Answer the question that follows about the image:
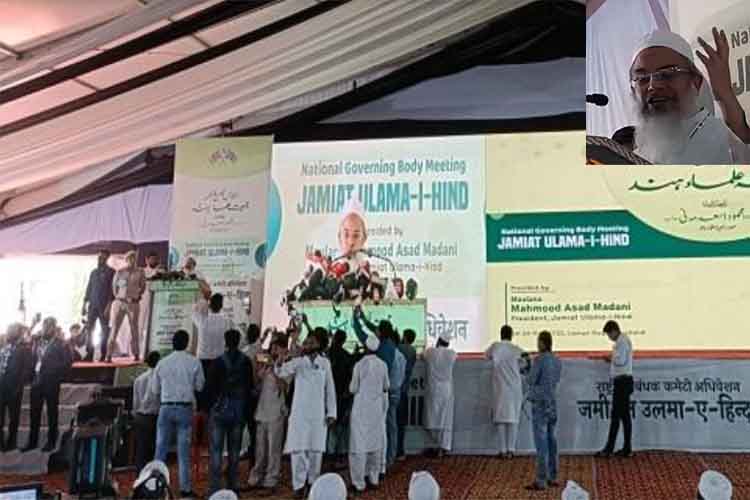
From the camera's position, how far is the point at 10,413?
5684 millimetres

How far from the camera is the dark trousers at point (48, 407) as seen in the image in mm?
5625

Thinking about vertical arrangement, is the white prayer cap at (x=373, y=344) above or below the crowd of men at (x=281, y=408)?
above

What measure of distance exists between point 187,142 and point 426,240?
5.95ft

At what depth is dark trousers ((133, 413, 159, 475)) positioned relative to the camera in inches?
210

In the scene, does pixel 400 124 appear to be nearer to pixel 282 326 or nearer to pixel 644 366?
pixel 282 326

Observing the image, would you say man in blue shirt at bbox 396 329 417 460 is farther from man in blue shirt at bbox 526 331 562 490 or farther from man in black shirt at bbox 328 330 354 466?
man in blue shirt at bbox 526 331 562 490

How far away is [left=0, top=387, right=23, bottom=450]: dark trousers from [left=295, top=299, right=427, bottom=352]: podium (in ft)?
6.60

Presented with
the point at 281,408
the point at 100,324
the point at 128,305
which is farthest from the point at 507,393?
the point at 100,324

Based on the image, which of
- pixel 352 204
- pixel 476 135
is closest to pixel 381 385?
pixel 352 204

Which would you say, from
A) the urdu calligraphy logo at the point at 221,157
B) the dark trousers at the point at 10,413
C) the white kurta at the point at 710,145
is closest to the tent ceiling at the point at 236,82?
the urdu calligraphy logo at the point at 221,157

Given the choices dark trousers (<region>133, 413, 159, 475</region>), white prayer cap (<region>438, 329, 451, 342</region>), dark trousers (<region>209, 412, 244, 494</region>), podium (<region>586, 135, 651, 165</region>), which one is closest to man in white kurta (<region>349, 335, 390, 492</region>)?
white prayer cap (<region>438, 329, 451, 342</region>)

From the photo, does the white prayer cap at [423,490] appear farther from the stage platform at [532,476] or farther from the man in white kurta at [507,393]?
the man in white kurta at [507,393]

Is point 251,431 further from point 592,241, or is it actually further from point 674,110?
point 674,110

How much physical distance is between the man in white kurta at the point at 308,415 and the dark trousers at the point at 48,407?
5.54ft
